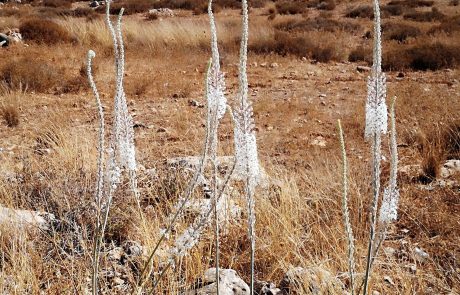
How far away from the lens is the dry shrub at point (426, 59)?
11336 mm

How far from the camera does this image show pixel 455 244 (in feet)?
11.4

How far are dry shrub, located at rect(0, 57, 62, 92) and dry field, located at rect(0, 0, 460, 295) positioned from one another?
0.03 metres

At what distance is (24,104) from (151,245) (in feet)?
20.5

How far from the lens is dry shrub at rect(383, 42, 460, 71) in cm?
1134

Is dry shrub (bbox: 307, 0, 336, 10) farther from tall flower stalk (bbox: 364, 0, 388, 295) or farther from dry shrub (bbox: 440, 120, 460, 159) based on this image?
tall flower stalk (bbox: 364, 0, 388, 295)

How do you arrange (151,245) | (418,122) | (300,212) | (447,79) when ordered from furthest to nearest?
(447,79)
(418,122)
(300,212)
(151,245)

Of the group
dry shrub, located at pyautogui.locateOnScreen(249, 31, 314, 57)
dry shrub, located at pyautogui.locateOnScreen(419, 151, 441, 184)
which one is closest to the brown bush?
dry shrub, located at pyautogui.locateOnScreen(249, 31, 314, 57)

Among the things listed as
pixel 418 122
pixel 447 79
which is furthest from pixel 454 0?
pixel 418 122

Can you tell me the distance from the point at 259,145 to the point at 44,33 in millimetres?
9828

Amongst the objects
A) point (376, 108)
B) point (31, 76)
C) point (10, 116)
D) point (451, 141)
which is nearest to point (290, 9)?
point (31, 76)

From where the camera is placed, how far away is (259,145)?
22.7 ft

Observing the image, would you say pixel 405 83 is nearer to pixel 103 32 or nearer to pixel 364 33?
pixel 364 33

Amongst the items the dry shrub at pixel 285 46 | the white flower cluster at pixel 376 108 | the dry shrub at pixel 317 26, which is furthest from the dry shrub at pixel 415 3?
the white flower cluster at pixel 376 108

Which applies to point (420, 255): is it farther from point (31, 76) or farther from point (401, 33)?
point (401, 33)
